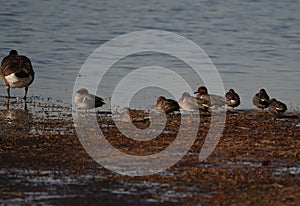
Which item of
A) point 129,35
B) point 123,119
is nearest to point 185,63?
point 129,35

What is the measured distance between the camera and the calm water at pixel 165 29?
17.8m

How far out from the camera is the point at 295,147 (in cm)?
1095

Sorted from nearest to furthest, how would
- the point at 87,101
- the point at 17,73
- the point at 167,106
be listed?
the point at 167,106 → the point at 87,101 → the point at 17,73

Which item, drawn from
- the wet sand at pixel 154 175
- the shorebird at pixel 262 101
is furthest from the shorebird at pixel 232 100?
the wet sand at pixel 154 175

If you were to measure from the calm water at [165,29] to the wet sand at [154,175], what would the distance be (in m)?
3.40

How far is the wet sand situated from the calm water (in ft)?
11.1

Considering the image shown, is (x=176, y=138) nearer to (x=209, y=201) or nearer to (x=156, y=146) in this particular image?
(x=156, y=146)

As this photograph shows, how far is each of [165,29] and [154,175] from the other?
18.8 metres

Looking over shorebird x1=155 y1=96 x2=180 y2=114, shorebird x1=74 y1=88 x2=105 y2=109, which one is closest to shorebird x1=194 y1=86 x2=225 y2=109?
shorebird x1=155 y1=96 x2=180 y2=114

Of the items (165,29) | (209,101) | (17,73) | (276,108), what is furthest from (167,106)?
(165,29)

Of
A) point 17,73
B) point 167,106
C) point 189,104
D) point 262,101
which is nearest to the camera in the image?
point 167,106

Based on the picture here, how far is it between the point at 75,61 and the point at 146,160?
10.5 metres

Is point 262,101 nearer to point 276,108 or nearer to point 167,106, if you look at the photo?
point 276,108

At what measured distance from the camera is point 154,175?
928 centimetres
